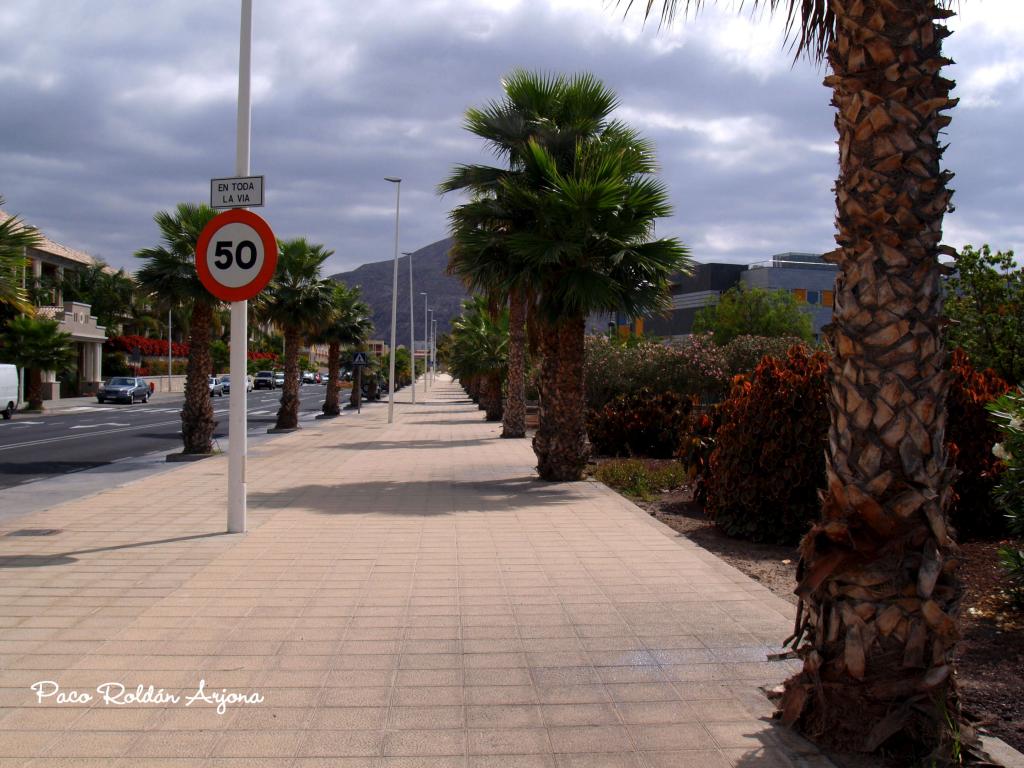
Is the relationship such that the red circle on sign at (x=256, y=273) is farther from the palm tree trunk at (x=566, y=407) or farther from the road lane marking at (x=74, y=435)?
the road lane marking at (x=74, y=435)

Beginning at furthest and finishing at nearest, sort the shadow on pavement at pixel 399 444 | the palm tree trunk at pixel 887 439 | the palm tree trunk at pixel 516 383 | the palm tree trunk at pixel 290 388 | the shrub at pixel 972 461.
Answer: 1. the palm tree trunk at pixel 290 388
2. the palm tree trunk at pixel 516 383
3. the shadow on pavement at pixel 399 444
4. the shrub at pixel 972 461
5. the palm tree trunk at pixel 887 439

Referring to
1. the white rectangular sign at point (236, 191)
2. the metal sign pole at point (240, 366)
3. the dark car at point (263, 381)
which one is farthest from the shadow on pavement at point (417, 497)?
the dark car at point (263, 381)

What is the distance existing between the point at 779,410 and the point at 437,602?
166 inches

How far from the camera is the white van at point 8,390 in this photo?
36656mm

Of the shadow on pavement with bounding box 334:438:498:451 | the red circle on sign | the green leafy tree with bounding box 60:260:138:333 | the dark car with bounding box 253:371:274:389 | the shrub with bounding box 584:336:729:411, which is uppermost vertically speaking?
the green leafy tree with bounding box 60:260:138:333

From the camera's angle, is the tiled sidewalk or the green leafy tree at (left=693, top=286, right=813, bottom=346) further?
the green leafy tree at (left=693, top=286, right=813, bottom=346)

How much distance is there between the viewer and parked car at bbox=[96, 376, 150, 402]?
2044 inches

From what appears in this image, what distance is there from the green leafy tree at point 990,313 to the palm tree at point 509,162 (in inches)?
252

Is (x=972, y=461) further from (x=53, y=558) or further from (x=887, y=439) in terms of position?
(x=53, y=558)

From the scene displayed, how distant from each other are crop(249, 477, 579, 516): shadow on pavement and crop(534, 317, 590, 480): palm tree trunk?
0.50 m

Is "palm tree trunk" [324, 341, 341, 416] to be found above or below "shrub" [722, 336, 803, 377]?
below

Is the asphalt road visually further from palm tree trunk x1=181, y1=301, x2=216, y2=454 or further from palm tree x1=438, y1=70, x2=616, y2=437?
palm tree x1=438, y1=70, x2=616, y2=437

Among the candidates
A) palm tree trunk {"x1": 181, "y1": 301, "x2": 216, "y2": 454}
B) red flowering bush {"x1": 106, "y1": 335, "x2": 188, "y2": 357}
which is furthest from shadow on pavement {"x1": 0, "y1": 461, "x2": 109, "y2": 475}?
red flowering bush {"x1": 106, "y1": 335, "x2": 188, "y2": 357}

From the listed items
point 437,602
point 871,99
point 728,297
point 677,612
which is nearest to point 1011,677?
point 677,612
